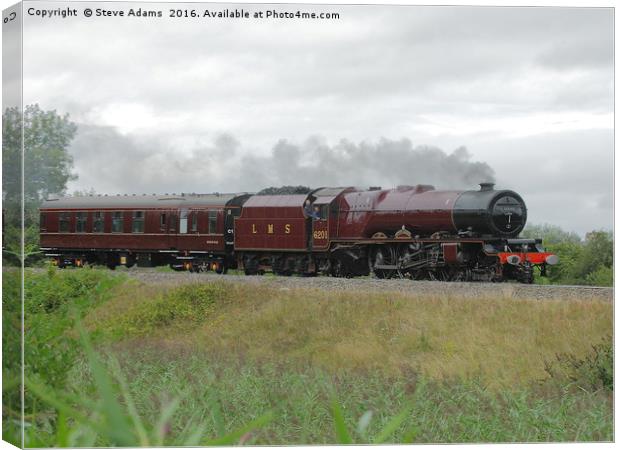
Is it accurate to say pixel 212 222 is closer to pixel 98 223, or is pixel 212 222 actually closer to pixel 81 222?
pixel 98 223

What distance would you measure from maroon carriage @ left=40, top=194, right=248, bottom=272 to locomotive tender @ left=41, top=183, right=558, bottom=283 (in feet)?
0.10

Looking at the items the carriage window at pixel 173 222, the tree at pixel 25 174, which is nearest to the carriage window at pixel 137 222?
the carriage window at pixel 173 222

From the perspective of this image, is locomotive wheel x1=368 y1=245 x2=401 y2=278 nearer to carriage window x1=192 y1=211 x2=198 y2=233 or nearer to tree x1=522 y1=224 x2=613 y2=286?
tree x1=522 y1=224 x2=613 y2=286

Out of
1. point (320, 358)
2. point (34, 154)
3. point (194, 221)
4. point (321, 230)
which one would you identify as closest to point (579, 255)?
point (320, 358)

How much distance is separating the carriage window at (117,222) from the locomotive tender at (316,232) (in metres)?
0.03

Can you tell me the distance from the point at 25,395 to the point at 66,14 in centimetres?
348

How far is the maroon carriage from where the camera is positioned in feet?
71.8

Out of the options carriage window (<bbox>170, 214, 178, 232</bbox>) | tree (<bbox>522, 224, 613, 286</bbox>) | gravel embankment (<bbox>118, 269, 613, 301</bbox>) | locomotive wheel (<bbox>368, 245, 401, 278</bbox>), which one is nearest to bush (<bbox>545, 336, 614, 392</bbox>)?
tree (<bbox>522, 224, 613, 286</bbox>)

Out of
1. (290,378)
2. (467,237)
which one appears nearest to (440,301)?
(290,378)

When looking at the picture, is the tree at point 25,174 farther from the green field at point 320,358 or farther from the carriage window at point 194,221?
the carriage window at point 194,221

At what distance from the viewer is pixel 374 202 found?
22422mm

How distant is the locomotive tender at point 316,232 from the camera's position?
67.6 ft

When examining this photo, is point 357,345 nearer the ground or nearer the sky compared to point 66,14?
nearer the ground

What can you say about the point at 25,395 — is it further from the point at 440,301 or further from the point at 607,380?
the point at 440,301
